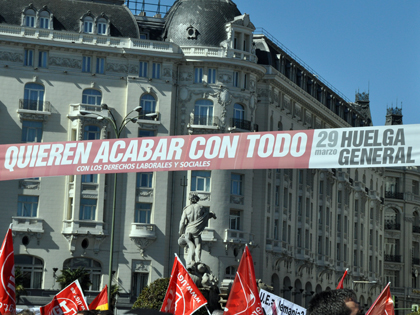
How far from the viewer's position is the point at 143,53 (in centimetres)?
6328

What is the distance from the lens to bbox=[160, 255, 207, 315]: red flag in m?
20.9

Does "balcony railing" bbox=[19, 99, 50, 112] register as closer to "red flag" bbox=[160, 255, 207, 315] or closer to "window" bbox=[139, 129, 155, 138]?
"window" bbox=[139, 129, 155, 138]

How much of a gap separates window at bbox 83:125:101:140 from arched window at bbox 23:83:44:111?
3.38 m

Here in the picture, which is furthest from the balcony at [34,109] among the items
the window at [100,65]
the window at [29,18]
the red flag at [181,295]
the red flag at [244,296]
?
the red flag at [244,296]

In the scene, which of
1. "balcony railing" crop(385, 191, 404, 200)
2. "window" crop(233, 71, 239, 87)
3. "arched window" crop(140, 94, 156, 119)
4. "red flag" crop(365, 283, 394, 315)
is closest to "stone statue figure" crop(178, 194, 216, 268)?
"red flag" crop(365, 283, 394, 315)

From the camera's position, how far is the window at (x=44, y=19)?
62.5 meters

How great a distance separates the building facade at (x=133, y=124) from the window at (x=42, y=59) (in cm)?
17

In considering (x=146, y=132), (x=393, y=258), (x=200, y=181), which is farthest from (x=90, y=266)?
(x=393, y=258)

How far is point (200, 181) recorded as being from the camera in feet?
208

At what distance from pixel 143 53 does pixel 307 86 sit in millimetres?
20790

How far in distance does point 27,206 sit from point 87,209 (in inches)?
156

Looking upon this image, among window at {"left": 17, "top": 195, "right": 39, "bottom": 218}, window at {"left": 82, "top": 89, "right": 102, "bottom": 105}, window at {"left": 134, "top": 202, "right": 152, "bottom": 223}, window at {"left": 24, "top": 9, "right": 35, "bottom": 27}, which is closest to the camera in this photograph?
window at {"left": 17, "top": 195, "right": 39, "bottom": 218}

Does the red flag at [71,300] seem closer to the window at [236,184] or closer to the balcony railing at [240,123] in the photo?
the window at [236,184]

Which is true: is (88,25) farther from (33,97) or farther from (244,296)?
(244,296)
